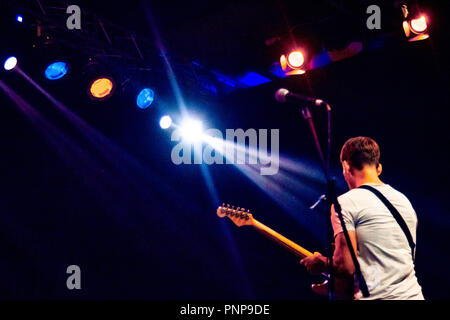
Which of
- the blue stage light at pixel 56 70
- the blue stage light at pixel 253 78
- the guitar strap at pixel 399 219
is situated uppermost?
the blue stage light at pixel 253 78

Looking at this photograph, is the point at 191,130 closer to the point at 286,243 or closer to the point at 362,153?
the point at 286,243

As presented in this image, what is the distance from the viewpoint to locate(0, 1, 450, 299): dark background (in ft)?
12.0

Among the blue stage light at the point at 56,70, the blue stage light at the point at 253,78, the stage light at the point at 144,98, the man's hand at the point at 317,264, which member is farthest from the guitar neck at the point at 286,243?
the blue stage light at the point at 253,78

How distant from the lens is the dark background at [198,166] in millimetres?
3654

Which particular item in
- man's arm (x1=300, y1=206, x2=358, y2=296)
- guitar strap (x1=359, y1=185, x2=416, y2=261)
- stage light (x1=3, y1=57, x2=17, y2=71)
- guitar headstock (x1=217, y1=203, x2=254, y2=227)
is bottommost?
man's arm (x1=300, y1=206, x2=358, y2=296)

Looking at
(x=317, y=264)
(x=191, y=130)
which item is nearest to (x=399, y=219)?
(x=317, y=264)

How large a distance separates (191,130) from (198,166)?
597 millimetres

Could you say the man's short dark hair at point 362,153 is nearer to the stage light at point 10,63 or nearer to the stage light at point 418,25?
the stage light at point 418,25

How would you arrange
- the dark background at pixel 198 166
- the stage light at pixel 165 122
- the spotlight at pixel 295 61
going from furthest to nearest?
the stage light at pixel 165 122 → the spotlight at pixel 295 61 → the dark background at pixel 198 166

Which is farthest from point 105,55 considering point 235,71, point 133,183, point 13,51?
point 133,183

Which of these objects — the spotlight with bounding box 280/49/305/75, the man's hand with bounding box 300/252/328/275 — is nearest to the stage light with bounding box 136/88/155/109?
the spotlight with bounding box 280/49/305/75

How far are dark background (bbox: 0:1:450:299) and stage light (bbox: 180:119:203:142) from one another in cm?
17

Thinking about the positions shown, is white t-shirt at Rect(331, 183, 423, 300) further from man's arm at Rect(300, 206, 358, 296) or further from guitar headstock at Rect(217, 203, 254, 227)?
guitar headstock at Rect(217, 203, 254, 227)

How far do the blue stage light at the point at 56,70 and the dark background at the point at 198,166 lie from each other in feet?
0.28
